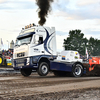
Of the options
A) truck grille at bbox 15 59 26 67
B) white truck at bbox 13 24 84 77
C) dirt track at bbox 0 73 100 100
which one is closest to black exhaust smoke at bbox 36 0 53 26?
white truck at bbox 13 24 84 77

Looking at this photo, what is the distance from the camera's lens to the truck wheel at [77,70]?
1734 cm

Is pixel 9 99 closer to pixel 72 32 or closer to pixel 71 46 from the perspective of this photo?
pixel 71 46

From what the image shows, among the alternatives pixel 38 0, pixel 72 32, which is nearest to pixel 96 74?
pixel 38 0

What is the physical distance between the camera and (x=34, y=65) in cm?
1549

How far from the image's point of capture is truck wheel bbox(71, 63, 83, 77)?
1734 cm

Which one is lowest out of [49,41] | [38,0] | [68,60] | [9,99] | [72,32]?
[9,99]

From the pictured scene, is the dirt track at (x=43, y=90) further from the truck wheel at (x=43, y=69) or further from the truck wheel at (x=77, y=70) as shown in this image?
the truck wheel at (x=77, y=70)

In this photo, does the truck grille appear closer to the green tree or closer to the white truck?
the white truck

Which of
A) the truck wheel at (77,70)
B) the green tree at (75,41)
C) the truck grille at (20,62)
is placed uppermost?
the green tree at (75,41)

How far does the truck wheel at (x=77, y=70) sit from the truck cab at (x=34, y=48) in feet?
6.40

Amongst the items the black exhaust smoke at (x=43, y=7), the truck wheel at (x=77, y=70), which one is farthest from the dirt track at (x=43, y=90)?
the black exhaust smoke at (x=43, y=7)

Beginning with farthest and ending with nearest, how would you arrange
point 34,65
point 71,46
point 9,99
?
point 71,46 < point 34,65 < point 9,99

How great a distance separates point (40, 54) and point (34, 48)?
63cm

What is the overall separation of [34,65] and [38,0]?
6271 mm
